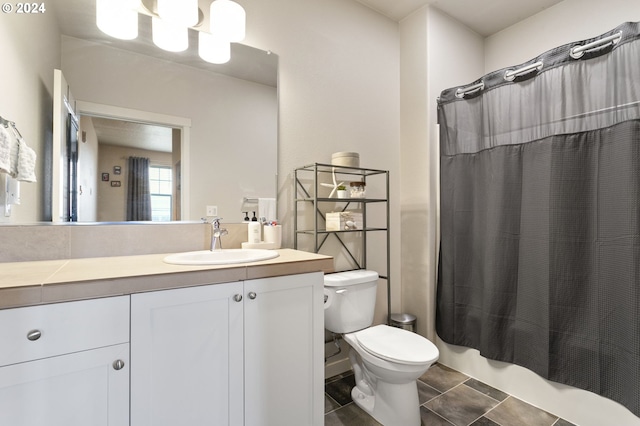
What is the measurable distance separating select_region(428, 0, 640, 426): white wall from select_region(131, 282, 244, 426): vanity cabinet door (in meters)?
1.68

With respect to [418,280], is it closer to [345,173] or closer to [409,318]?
[409,318]

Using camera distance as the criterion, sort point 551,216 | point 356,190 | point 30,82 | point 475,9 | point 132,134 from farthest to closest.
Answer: point 475,9 → point 356,190 → point 551,216 → point 132,134 → point 30,82

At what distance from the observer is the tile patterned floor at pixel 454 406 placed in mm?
1606

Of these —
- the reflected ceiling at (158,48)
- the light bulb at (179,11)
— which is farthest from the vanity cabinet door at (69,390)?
the light bulb at (179,11)

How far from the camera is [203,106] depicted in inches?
63.2

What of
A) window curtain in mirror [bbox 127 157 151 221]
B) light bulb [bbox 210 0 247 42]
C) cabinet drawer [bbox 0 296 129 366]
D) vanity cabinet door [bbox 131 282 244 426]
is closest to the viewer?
cabinet drawer [bbox 0 296 129 366]

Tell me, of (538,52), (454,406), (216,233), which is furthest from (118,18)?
(538,52)

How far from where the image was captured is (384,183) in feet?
7.72

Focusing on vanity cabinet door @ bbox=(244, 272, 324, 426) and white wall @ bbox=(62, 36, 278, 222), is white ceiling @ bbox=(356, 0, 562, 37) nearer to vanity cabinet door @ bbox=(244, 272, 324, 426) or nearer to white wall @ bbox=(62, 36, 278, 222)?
white wall @ bbox=(62, 36, 278, 222)

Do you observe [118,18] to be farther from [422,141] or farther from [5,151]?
[422,141]

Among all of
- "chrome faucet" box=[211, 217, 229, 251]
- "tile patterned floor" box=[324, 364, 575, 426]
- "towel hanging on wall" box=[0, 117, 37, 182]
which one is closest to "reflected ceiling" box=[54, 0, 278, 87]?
"towel hanging on wall" box=[0, 117, 37, 182]

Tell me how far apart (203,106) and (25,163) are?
79cm

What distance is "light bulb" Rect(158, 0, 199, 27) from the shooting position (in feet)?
4.63

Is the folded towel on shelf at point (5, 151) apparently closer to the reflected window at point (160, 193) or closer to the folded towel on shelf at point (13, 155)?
the folded towel on shelf at point (13, 155)
